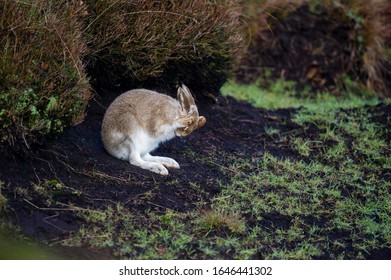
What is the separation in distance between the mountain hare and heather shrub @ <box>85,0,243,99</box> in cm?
52

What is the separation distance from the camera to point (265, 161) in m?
7.01

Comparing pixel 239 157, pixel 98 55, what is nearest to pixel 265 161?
pixel 239 157

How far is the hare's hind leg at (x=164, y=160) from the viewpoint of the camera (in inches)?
252

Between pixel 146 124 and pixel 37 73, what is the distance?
1.25 m

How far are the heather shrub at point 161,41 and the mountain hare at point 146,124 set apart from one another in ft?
1.71

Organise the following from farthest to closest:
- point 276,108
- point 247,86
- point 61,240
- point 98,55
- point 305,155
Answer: point 247,86 → point 276,108 → point 305,155 → point 98,55 → point 61,240

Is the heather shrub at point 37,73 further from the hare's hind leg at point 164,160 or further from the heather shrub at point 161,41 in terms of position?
the hare's hind leg at point 164,160

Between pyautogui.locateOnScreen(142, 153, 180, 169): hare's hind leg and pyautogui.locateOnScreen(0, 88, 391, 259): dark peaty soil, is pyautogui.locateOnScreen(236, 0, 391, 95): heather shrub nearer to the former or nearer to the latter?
pyautogui.locateOnScreen(0, 88, 391, 259): dark peaty soil

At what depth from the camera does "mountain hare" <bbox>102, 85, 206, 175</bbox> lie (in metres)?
6.27

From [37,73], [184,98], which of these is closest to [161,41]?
[184,98]

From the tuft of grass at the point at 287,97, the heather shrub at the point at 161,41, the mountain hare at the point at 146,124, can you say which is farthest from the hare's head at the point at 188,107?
the tuft of grass at the point at 287,97

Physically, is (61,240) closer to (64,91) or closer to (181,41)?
(64,91)

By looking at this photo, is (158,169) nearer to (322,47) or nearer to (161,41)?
(161,41)
